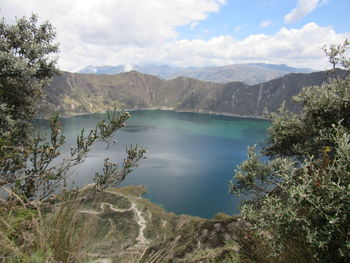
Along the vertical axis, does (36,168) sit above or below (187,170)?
above

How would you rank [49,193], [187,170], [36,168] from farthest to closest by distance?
[187,170] < [36,168] < [49,193]

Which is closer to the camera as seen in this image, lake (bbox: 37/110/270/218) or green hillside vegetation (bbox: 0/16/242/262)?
green hillside vegetation (bbox: 0/16/242/262)

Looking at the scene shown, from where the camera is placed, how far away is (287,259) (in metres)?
4.02

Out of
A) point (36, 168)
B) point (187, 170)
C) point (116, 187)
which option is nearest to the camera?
point (36, 168)

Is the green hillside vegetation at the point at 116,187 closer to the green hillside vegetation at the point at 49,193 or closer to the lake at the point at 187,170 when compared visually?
the green hillside vegetation at the point at 49,193

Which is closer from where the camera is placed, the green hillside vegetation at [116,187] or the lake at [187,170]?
the green hillside vegetation at [116,187]

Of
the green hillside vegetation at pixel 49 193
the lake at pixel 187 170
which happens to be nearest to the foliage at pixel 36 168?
the green hillside vegetation at pixel 49 193

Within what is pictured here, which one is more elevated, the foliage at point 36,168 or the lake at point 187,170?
the foliage at point 36,168

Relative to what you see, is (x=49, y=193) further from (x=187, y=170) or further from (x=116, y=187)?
(x=187, y=170)

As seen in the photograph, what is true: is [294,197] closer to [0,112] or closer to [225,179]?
[0,112]

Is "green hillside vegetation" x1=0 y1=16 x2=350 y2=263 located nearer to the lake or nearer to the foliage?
the foliage

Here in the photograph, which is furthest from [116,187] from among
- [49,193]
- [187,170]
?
[187,170]

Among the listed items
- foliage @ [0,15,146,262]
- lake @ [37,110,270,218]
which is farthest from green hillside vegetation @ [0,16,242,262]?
lake @ [37,110,270,218]

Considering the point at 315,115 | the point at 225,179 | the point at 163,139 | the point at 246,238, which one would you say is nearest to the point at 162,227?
the point at 225,179
